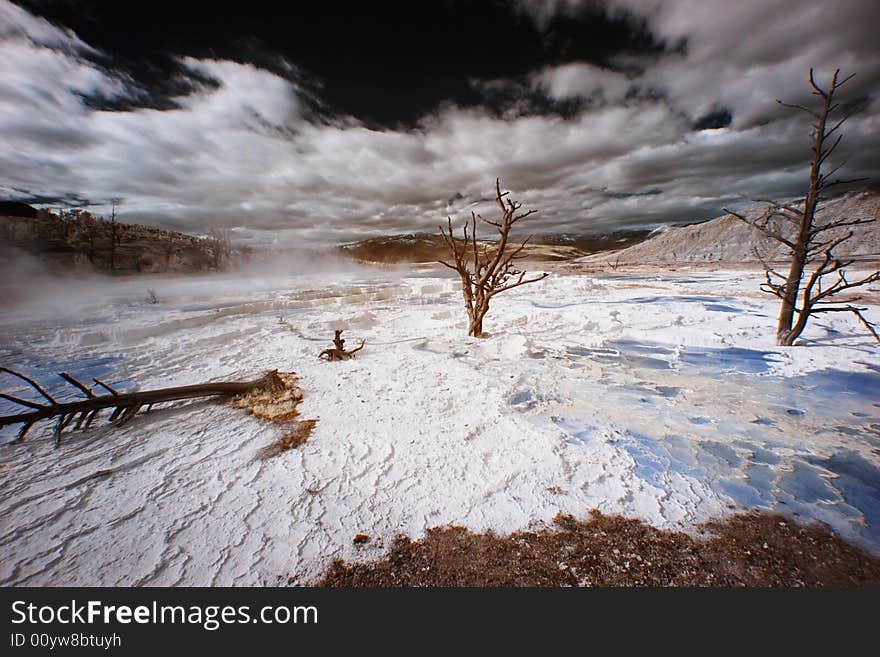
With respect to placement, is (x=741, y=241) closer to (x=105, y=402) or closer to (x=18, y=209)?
(x=105, y=402)

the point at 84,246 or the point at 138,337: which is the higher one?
the point at 84,246

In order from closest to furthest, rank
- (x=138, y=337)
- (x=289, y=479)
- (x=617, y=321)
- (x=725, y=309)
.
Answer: (x=289, y=479) → (x=138, y=337) → (x=617, y=321) → (x=725, y=309)

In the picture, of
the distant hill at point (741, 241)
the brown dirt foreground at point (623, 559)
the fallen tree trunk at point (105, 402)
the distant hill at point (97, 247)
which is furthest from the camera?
the distant hill at point (741, 241)

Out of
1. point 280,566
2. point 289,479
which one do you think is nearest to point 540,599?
point 280,566

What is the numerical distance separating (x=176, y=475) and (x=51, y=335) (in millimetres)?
9353

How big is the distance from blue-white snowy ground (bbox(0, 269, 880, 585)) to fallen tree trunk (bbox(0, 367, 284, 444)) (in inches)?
6.9

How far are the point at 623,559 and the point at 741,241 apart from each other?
277 ft

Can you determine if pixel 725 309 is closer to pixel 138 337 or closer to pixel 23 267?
pixel 138 337

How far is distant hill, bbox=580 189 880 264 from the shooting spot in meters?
52.2

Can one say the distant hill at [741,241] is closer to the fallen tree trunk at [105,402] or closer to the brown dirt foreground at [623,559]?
the brown dirt foreground at [623,559]

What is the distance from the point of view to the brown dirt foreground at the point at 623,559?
198 centimetres

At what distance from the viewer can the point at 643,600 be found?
6.06 feet

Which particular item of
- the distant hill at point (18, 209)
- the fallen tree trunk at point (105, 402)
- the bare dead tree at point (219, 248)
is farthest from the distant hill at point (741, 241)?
the distant hill at point (18, 209)

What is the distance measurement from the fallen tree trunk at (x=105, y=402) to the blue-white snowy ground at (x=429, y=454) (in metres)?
0.17
